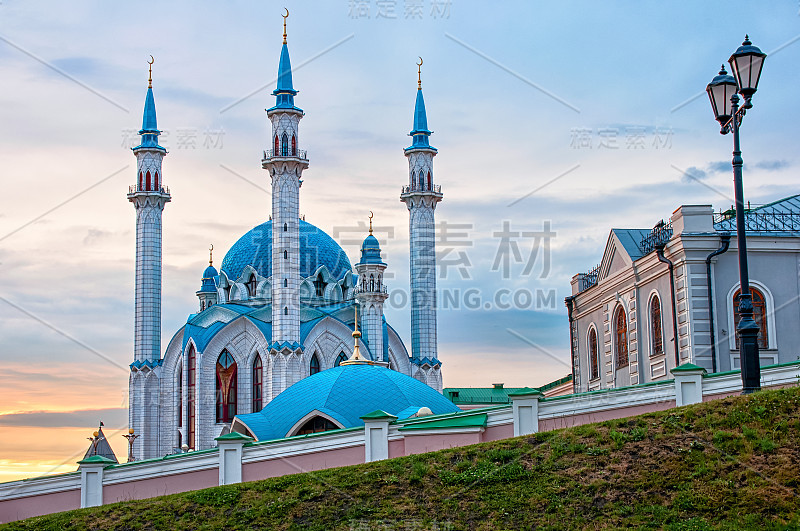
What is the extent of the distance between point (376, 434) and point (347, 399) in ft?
34.6

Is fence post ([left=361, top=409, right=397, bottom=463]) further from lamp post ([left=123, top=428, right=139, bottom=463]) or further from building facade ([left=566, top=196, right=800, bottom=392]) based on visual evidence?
lamp post ([left=123, top=428, right=139, bottom=463])

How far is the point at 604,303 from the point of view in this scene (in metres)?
27.8

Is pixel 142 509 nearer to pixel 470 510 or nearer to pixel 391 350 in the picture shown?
pixel 470 510

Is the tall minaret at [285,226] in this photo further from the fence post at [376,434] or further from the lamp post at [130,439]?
the fence post at [376,434]

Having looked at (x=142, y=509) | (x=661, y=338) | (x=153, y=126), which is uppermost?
(x=153, y=126)

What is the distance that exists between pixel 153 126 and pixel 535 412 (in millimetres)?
34587

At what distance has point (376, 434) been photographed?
1792 centimetres

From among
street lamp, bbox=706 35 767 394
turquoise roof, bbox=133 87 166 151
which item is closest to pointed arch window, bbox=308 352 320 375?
A: turquoise roof, bbox=133 87 166 151

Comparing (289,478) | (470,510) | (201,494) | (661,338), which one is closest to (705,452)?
(470,510)

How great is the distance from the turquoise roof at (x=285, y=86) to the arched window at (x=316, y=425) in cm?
1893

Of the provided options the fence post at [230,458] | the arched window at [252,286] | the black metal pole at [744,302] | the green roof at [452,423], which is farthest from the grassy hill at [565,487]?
the arched window at [252,286]

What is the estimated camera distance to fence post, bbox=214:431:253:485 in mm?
18547

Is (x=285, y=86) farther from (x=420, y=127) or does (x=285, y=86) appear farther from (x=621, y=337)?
(x=621, y=337)

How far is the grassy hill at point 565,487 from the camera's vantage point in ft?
42.1
